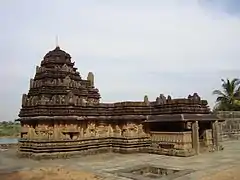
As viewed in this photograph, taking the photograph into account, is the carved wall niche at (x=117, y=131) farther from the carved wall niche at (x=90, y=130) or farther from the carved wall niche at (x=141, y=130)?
the carved wall niche at (x=90, y=130)

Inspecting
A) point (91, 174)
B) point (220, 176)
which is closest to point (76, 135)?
point (91, 174)

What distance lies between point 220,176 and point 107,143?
8897 millimetres

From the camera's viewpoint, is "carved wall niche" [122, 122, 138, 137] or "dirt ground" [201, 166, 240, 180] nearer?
"dirt ground" [201, 166, 240, 180]

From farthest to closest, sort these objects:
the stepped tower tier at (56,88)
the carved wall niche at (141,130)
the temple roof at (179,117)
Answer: the carved wall niche at (141,130) → the stepped tower tier at (56,88) → the temple roof at (179,117)

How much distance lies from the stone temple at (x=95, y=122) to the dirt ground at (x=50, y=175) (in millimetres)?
4169

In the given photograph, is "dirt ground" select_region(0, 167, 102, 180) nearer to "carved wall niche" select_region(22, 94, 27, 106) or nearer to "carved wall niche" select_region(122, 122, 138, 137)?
"carved wall niche" select_region(122, 122, 138, 137)

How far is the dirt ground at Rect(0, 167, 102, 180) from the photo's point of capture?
9.71m

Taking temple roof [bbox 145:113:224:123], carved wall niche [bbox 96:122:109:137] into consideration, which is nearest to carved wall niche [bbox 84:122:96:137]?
carved wall niche [bbox 96:122:109:137]

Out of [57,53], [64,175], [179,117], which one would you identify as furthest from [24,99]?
[179,117]

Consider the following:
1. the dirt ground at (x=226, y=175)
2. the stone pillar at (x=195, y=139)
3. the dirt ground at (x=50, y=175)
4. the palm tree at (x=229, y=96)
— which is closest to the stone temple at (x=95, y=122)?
the stone pillar at (x=195, y=139)

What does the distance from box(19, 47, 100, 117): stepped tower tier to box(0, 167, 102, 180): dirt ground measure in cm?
502

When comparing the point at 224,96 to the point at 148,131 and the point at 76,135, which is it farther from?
the point at 76,135

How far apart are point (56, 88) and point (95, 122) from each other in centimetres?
299

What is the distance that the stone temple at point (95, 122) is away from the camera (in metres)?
15.4
